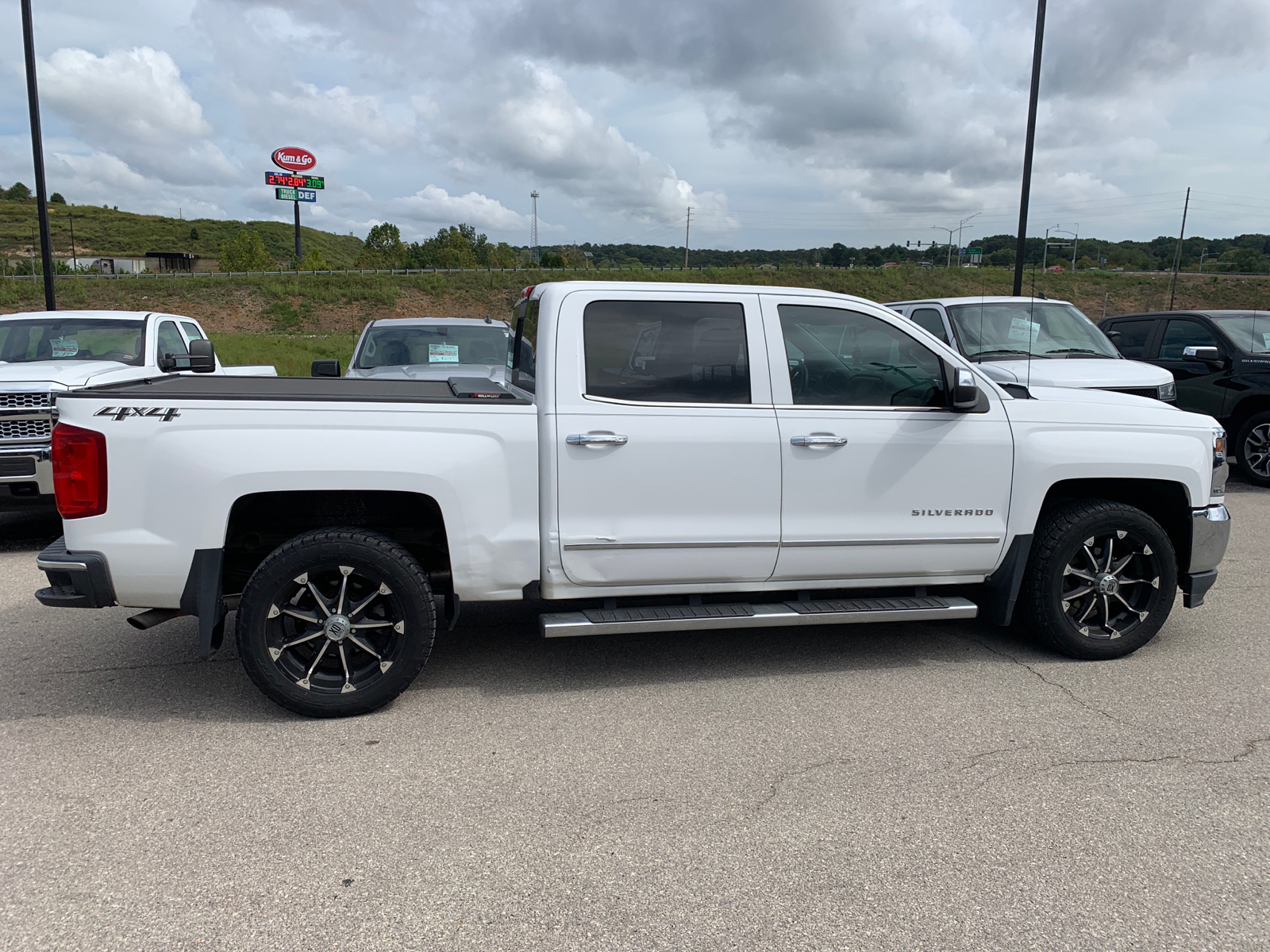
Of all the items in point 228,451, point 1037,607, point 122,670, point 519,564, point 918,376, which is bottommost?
point 122,670

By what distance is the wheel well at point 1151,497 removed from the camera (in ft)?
15.6

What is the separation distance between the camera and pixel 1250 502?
9.19 metres

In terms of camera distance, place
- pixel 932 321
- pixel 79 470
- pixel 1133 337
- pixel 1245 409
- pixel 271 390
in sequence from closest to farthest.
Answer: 1. pixel 79 470
2. pixel 271 390
3. pixel 932 321
4. pixel 1245 409
5. pixel 1133 337

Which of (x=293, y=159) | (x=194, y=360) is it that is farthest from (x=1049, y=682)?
(x=293, y=159)

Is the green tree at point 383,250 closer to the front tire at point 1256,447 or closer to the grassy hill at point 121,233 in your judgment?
the grassy hill at point 121,233

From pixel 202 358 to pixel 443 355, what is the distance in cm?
229

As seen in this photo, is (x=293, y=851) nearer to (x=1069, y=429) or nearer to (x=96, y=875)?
(x=96, y=875)

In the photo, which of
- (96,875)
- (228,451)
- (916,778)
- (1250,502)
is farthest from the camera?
(1250,502)

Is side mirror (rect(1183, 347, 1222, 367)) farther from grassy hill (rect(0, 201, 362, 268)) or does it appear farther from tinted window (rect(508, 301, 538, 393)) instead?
grassy hill (rect(0, 201, 362, 268))

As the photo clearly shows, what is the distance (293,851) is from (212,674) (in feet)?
6.19

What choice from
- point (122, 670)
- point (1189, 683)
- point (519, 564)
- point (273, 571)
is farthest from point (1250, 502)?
point (122, 670)

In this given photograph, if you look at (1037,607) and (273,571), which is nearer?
(273,571)

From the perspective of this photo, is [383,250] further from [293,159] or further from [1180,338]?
[1180,338]

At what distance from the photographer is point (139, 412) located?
3.72 metres
